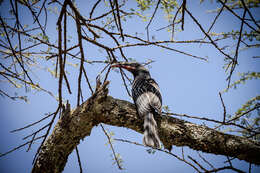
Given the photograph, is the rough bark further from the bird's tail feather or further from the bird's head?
the bird's head

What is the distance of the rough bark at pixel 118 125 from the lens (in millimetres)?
1717

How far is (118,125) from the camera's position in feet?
6.26

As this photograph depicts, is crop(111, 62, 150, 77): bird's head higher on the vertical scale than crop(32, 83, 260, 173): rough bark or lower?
higher

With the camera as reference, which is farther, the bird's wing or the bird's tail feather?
the bird's wing

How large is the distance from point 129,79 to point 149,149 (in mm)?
1356

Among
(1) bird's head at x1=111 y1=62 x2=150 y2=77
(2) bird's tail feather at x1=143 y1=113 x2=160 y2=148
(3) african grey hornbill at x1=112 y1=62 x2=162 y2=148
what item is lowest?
(2) bird's tail feather at x1=143 y1=113 x2=160 y2=148

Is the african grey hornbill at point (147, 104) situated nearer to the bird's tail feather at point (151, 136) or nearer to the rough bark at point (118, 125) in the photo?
the bird's tail feather at point (151, 136)

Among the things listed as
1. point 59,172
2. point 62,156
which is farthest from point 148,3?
point 59,172

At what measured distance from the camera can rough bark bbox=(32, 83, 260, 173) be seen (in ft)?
5.63

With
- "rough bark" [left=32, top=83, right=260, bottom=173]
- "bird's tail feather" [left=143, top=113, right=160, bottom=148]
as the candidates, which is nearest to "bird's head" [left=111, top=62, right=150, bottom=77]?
"rough bark" [left=32, top=83, right=260, bottom=173]

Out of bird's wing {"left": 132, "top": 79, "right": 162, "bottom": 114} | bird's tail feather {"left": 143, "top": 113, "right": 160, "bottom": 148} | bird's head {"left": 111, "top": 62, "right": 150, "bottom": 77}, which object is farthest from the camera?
bird's head {"left": 111, "top": 62, "right": 150, "bottom": 77}

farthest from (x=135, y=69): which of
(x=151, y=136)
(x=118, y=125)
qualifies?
(x=151, y=136)

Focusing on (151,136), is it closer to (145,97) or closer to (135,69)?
(145,97)

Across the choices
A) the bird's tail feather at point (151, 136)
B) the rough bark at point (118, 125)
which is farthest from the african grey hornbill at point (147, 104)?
the rough bark at point (118, 125)
